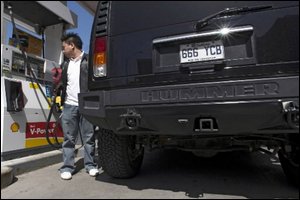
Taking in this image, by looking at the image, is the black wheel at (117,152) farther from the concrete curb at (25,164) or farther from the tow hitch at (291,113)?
the tow hitch at (291,113)

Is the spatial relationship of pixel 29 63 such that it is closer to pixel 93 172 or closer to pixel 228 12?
pixel 93 172

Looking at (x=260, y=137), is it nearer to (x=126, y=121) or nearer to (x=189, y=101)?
(x=189, y=101)

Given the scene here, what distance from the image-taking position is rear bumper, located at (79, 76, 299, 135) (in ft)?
8.05

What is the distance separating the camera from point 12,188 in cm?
337

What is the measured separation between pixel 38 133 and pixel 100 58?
1968mm

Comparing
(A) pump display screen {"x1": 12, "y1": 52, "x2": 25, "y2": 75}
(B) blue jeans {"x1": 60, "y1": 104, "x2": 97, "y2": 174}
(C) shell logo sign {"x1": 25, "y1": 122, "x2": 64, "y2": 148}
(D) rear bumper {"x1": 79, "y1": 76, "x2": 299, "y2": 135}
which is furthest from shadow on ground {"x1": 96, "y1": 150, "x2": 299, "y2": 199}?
(A) pump display screen {"x1": 12, "y1": 52, "x2": 25, "y2": 75}

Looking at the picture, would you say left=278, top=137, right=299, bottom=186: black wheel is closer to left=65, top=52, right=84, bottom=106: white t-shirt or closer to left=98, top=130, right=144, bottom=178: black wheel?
left=98, top=130, right=144, bottom=178: black wheel

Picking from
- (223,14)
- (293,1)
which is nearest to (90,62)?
(223,14)

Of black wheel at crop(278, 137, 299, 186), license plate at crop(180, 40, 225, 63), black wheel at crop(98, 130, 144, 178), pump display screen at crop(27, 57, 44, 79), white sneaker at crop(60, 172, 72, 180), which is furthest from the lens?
pump display screen at crop(27, 57, 44, 79)

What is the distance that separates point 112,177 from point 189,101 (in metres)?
1.46

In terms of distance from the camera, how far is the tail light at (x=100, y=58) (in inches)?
119

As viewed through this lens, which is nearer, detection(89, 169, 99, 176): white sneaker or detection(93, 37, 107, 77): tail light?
detection(93, 37, 107, 77): tail light

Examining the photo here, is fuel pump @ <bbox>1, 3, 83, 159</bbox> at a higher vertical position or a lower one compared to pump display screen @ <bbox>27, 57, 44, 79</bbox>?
lower

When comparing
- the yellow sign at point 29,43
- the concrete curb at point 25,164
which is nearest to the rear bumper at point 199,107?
the concrete curb at point 25,164
